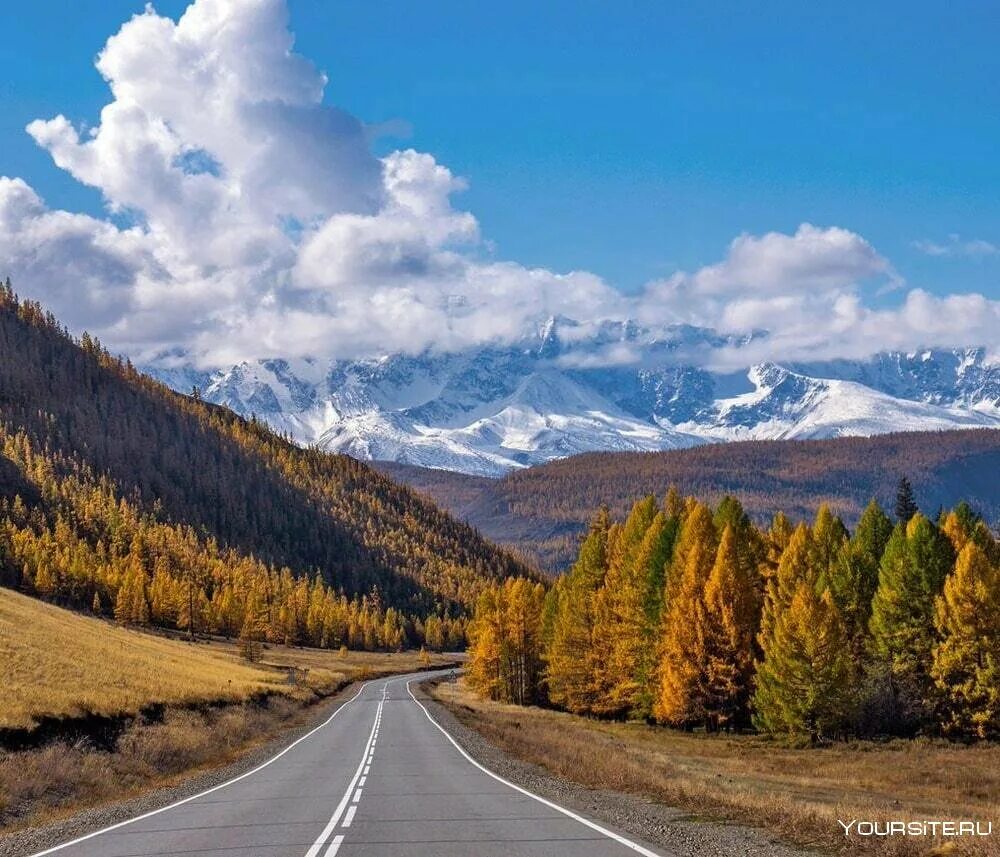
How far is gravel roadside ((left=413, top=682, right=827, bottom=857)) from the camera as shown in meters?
16.6

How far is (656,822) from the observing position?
1978 centimetres

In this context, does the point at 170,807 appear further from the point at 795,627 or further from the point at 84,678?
the point at 795,627

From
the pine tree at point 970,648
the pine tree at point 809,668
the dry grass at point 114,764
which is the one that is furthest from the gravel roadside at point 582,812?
the pine tree at point 970,648

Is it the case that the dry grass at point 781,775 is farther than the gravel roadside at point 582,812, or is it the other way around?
the dry grass at point 781,775

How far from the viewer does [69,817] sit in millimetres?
22562

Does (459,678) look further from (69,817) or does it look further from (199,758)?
(69,817)

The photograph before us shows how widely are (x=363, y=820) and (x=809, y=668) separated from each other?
3498 centimetres

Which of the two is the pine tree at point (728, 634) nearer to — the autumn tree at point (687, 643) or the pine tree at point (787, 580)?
the autumn tree at point (687, 643)

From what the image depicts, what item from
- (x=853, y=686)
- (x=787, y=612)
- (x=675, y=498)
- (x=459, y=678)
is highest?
(x=675, y=498)

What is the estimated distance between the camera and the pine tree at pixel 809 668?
49000 mm

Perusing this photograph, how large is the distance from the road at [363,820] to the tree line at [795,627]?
22.7 metres

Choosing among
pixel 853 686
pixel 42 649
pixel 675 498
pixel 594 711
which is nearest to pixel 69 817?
pixel 42 649

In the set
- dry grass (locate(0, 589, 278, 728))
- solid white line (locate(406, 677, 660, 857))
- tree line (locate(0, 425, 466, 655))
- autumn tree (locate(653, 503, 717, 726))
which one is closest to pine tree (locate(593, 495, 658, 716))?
autumn tree (locate(653, 503, 717, 726))

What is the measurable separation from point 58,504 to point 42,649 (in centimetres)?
16830
